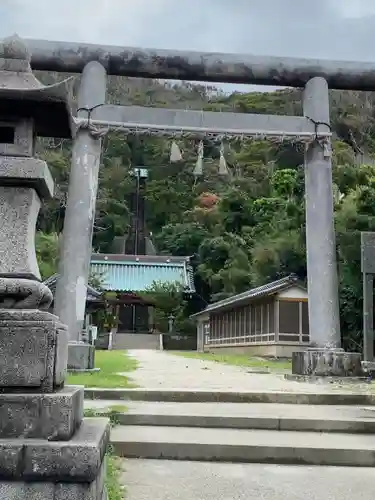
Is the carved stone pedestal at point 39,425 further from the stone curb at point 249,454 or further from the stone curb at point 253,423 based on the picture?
the stone curb at point 253,423

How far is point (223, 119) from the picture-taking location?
9805 millimetres

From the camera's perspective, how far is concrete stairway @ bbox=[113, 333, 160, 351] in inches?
1273

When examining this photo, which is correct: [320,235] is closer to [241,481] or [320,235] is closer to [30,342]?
[241,481]

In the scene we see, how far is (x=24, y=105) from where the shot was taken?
3.18m

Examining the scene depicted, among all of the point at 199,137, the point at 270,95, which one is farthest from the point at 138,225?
the point at 199,137

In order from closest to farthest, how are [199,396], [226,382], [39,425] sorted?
[39,425] < [199,396] < [226,382]

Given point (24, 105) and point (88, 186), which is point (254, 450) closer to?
point (24, 105)

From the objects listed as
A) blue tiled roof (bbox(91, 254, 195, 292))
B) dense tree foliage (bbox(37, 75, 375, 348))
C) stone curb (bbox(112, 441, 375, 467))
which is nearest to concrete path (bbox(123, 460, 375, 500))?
stone curb (bbox(112, 441, 375, 467))

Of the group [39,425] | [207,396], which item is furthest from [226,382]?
[39,425]

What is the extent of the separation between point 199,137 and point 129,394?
529 centimetres

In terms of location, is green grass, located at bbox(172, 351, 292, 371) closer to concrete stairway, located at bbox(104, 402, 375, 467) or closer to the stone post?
the stone post

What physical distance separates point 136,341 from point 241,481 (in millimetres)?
29955

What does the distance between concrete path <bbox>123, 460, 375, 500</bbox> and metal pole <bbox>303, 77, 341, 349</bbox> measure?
17.3ft

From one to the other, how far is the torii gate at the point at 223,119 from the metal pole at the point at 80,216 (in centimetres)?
2
